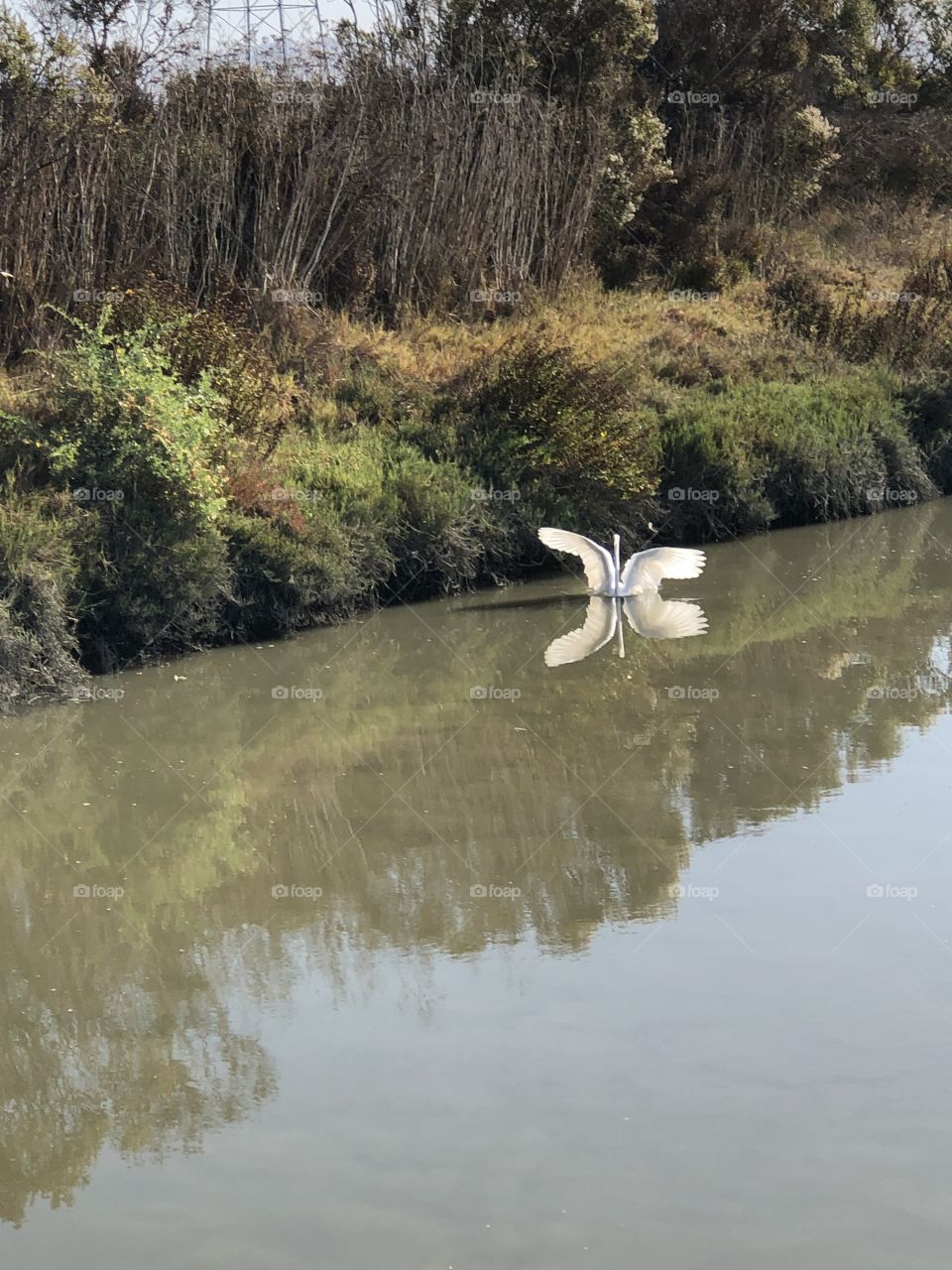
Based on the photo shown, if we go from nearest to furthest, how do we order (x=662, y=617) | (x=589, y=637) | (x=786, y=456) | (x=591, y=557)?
(x=591, y=557)
(x=589, y=637)
(x=662, y=617)
(x=786, y=456)

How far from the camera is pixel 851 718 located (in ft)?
30.3

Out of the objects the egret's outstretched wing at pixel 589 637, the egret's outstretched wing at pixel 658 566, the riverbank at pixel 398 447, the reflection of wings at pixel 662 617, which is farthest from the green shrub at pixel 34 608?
the reflection of wings at pixel 662 617

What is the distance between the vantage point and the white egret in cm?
1070

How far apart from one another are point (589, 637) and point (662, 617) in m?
0.87

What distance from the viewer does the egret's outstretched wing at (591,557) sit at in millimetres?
10719

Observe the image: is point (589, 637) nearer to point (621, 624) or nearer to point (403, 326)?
point (621, 624)

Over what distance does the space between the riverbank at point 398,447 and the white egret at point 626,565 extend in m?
1.28

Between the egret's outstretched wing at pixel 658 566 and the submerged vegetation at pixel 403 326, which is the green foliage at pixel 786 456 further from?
the egret's outstretched wing at pixel 658 566

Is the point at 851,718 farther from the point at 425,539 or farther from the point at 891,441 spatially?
the point at 891,441

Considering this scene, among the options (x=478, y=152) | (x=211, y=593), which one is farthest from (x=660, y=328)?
(x=211, y=593)

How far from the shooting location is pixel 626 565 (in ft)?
35.0

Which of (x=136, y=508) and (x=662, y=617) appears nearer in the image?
(x=136, y=508)

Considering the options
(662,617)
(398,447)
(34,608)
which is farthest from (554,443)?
(34,608)

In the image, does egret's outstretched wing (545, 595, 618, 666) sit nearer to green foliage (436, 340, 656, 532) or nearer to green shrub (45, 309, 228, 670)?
green foliage (436, 340, 656, 532)
